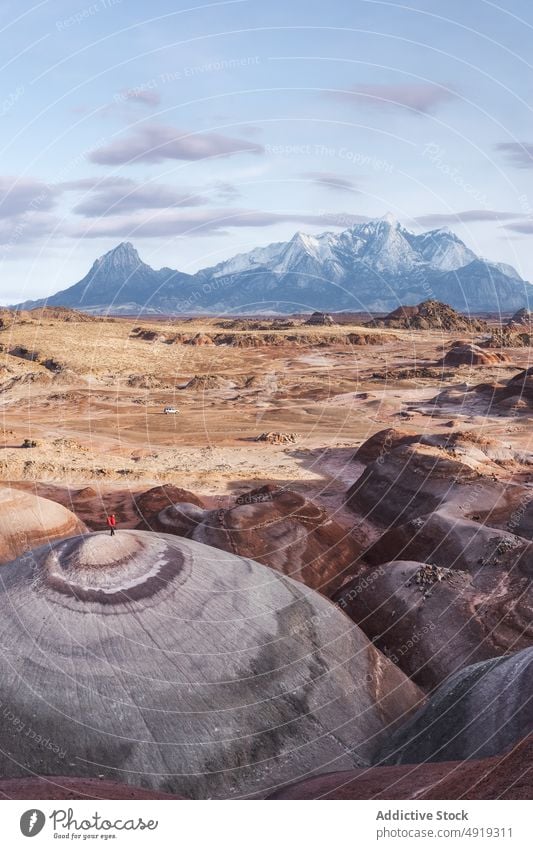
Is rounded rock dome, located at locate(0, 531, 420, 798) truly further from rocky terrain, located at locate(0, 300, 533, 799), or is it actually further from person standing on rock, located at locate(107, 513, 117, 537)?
person standing on rock, located at locate(107, 513, 117, 537)

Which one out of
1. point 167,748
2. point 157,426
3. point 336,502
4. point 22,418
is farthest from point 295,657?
point 22,418

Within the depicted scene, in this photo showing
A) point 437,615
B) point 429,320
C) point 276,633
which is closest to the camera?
point 276,633

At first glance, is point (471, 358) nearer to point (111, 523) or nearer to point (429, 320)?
point (429, 320)

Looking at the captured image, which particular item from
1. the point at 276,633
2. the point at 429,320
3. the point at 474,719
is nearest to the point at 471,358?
the point at 429,320

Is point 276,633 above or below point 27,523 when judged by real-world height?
above

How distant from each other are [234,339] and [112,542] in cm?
8953

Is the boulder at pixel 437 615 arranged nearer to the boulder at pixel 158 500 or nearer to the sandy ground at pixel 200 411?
the sandy ground at pixel 200 411

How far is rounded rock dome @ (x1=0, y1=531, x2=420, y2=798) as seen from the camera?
9.08m

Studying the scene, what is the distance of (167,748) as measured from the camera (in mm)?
9133

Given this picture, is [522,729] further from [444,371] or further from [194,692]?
[444,371]
